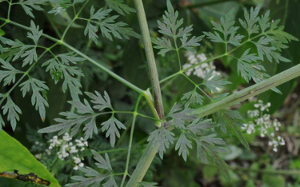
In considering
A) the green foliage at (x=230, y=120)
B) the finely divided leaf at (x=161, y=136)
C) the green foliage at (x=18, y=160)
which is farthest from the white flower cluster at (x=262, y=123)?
the green foliage at (x=18, y=160)

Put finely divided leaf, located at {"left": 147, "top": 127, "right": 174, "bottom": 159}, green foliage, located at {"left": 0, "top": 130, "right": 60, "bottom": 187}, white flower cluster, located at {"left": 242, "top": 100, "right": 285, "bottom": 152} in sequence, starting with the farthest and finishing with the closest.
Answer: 1. white flower cluster, located at {"left": 242, "top": 100, "right": 285, "bottom": 152}
2. green foliage, located at {"left": 0, "top": 130, "right": 60, "bottom": 187}
3. finely divided leaf, located at {"left": 147, "top": 127, "right": 174, "bottom": 159}

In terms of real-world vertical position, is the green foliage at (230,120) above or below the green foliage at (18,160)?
above

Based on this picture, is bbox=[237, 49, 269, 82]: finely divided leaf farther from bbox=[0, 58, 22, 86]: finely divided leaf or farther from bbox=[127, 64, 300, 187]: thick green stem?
bbox=[0, 58, 22, 86]: finely divided leaf

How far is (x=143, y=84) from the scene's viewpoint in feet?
4.26

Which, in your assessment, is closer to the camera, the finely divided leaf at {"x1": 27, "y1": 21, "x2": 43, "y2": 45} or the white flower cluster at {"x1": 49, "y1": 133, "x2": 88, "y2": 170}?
the finely divided leaf at {"x1": 27, "y1": 21, "x2": 43, "y2": 45}

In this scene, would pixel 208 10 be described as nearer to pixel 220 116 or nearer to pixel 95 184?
pixel 220 116

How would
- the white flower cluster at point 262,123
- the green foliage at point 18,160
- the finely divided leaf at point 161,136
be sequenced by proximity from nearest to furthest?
the finely divided leaf at point 161,136 < the green foliage at point 18,160 < the white flower cluster at point 262,123

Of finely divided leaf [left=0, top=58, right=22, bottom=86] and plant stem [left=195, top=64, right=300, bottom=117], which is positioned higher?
plant stem [left=195, top=64, right=300, bottom=117]

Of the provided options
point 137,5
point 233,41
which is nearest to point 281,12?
point 233,41

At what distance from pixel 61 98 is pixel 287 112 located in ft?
6.00

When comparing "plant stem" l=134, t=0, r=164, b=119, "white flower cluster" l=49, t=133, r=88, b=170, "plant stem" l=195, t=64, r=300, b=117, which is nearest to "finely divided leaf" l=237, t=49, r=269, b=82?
"plant stem" l=195, t=64, r=300, b=117

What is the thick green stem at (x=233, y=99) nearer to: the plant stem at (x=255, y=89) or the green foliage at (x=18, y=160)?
the plant stem at (x=255, y=89)

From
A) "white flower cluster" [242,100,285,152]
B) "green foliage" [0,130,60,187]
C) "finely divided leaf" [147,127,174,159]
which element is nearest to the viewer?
"finely divided leaf" [147,127,174,159]

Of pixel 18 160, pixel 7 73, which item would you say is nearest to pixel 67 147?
pixel 18 160
